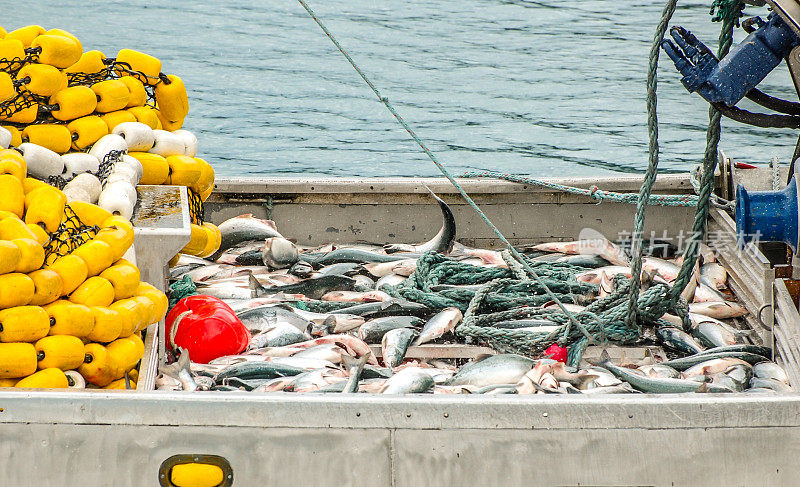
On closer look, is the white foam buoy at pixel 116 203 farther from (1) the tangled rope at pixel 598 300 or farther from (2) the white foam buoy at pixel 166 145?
(1) the tangled rope at pixel 598 300

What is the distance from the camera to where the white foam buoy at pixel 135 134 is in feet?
12.9

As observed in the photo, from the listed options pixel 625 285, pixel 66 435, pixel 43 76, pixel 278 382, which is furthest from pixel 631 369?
pixel 43 76

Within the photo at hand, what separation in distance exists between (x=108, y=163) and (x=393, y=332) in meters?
1.44

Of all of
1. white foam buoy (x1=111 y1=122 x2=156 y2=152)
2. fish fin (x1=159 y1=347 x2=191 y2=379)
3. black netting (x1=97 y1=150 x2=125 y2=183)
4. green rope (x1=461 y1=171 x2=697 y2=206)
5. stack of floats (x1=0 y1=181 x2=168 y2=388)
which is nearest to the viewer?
stack of floats (x1=0 y1=181 x2=168 y2=388)

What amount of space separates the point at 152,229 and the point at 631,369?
1.97m

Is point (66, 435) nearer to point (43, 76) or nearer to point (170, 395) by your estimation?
point (170, 395)

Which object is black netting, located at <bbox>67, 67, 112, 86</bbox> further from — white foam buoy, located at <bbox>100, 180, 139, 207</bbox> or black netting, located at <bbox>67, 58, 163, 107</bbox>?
white foam buoy, located at <bbox>100, 180, 139, 207</bbox>

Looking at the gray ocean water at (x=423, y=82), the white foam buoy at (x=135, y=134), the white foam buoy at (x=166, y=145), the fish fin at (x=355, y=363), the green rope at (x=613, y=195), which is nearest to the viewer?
the fish fin at (x=355, y=363)

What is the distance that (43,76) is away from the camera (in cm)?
371

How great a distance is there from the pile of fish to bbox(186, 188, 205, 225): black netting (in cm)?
31

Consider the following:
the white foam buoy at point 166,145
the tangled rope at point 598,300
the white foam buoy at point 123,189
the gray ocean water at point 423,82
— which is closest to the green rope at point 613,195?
the tangled rope at point 598,300

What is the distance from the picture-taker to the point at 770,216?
3.30 metres

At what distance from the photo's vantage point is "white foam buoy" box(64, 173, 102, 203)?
3.49 meters

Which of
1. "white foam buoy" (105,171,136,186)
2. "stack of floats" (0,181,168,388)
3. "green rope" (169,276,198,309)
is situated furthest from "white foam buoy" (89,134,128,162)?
"green rope" (169,276,198,309)
